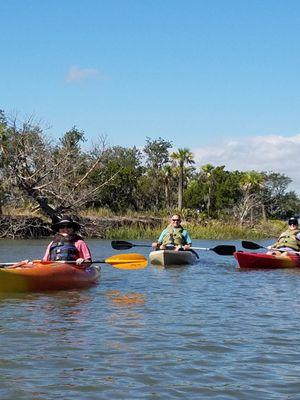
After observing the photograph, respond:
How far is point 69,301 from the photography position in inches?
373

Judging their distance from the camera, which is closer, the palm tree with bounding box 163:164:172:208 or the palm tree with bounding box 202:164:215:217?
the palm tree with bounding box 163:164:172:208

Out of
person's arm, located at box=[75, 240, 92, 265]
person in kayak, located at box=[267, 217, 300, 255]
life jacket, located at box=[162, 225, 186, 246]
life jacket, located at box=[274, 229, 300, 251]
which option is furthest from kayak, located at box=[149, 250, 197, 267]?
person's arm, located at box=[75, 240, 92, 265]

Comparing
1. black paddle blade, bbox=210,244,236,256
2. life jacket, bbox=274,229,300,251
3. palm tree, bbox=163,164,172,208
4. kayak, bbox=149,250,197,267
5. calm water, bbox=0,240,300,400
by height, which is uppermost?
palm tree, bbox=163,164,172,208

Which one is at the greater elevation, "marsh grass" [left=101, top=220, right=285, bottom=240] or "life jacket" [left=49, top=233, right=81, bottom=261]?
"life jacket" [left=49, top=233, right=81, bottom=261]

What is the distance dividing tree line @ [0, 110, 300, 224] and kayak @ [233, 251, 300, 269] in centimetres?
1711

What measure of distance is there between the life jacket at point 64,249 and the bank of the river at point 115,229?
19.5m

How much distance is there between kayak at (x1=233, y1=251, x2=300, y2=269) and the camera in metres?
14.9

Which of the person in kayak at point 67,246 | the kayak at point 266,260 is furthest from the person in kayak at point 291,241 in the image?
the person in kayak at point 67,246

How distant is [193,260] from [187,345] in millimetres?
10423

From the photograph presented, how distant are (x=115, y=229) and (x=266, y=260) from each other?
Result: 19480mm

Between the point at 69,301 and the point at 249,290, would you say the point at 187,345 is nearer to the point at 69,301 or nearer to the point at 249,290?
the point at 69,301

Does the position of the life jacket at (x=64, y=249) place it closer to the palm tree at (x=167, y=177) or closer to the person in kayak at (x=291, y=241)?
the person in kayak at (x=291, y=241)

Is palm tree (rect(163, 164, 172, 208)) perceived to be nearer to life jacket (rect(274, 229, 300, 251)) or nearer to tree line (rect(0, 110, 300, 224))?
tree line (rect(0, 110, 300, 224))

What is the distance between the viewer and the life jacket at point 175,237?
54.8ft
